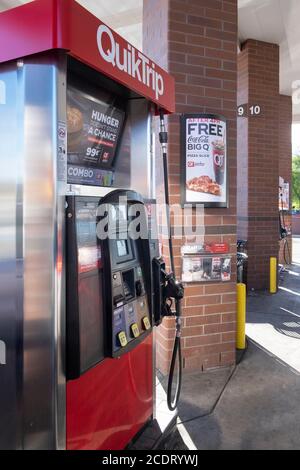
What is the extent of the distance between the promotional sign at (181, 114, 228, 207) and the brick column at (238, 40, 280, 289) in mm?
3261

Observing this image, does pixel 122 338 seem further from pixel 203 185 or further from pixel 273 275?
pixel 273 275

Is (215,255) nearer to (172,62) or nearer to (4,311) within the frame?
(172,62)

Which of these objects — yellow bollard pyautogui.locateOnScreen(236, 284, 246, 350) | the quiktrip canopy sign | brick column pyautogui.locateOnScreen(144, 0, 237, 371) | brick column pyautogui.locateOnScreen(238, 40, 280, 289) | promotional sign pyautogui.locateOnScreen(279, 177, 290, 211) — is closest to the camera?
the quiktrip canopy sign

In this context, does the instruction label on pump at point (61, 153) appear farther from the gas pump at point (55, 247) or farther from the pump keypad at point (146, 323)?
the pump keypad at point (146, 323)

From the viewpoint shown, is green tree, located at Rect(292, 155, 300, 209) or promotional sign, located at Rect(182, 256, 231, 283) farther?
green tree, located at Rect(292, 155, 300, 209)

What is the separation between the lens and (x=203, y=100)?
3193mm

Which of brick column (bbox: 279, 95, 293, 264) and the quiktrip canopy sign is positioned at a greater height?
brick column (bbox: 279, 95, 293, 264)

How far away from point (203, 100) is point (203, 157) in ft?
1.65

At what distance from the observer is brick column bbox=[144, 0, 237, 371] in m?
3.11

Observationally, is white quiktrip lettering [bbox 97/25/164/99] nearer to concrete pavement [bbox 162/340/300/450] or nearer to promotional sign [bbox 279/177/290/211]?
concrete pavement [bbox 162/340/300/450]

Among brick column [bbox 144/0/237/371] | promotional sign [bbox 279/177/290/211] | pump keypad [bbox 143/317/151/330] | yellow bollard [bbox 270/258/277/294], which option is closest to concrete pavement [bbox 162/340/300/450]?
brick column [bbox 144/0/237/371]

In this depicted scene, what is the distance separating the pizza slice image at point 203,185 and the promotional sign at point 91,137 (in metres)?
1.10

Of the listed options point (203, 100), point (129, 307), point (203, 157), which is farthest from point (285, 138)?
point (129, 307)

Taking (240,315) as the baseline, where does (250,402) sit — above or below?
below
